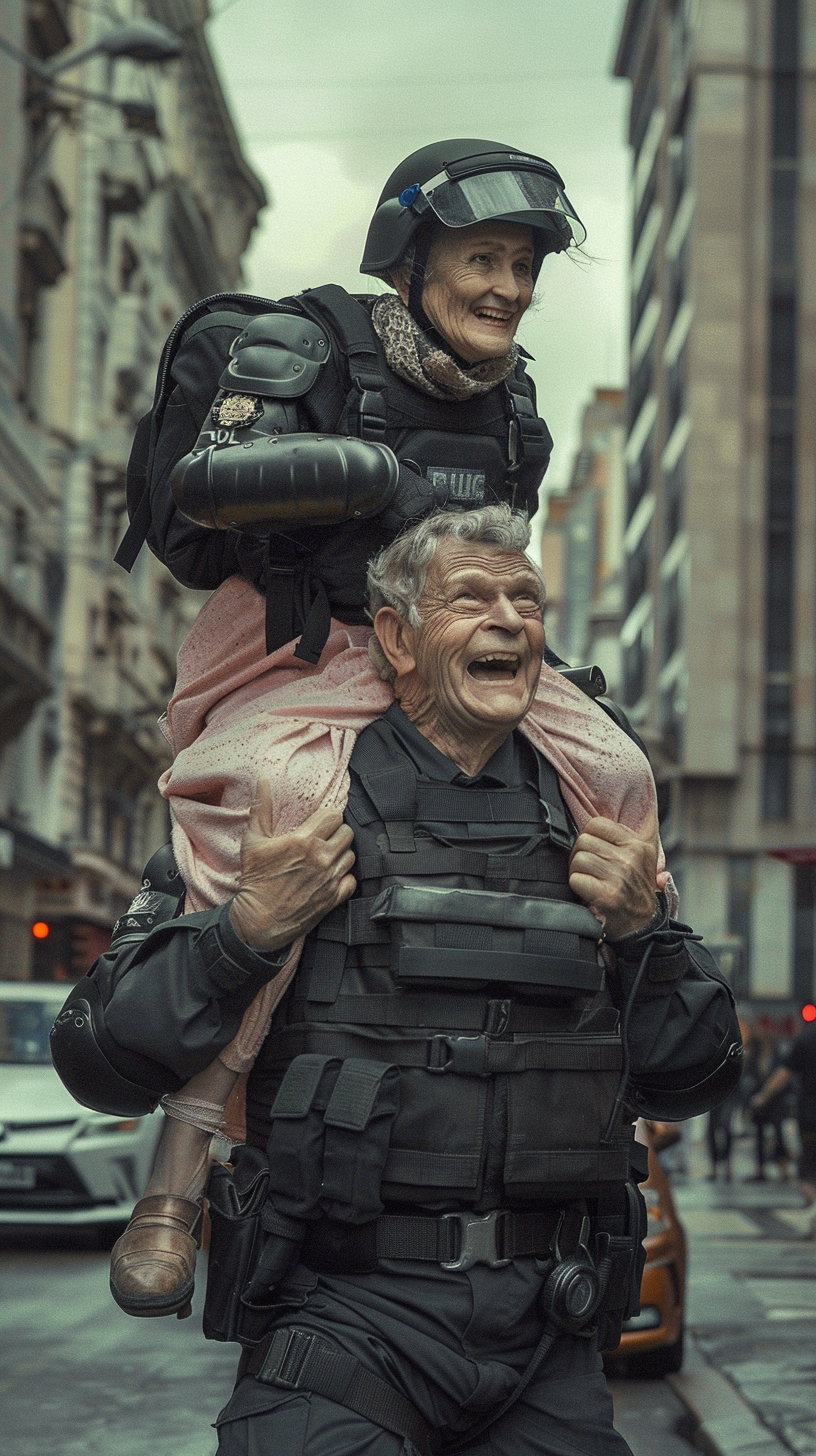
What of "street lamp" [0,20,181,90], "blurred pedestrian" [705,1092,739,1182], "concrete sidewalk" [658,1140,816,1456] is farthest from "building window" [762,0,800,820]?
"concrete sidewalk" [658,1140,816,1456]

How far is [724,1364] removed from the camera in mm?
10422

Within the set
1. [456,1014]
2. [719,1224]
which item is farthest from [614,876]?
[719,1224]

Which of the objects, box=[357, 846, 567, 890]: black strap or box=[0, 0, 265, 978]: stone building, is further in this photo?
box=[0, 0, 265, 978]: stone building

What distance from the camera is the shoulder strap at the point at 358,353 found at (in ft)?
11.5

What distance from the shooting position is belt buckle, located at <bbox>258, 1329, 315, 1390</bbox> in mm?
3074

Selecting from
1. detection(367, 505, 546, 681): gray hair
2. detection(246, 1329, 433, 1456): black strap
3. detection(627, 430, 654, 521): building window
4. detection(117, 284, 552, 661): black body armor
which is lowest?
detection(246, 1329, 433, 1456): black strap

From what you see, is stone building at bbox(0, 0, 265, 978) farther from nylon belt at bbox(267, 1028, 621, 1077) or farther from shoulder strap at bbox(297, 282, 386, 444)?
nylon belt at bbox(267, 1028, 621, 1077)

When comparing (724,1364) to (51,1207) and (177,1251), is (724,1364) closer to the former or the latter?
(51,1207)

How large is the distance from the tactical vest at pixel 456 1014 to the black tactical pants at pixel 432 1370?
0.13m

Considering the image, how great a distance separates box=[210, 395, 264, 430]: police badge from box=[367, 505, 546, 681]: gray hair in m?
0.31

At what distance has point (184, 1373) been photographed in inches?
381

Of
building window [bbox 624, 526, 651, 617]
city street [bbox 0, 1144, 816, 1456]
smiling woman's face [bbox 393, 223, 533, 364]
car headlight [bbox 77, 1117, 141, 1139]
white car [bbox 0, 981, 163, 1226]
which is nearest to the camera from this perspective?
smiling woman's face [bbox 393, 223, 533, 364]

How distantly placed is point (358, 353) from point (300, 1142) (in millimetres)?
1279

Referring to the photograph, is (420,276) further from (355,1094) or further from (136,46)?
(136,46)
